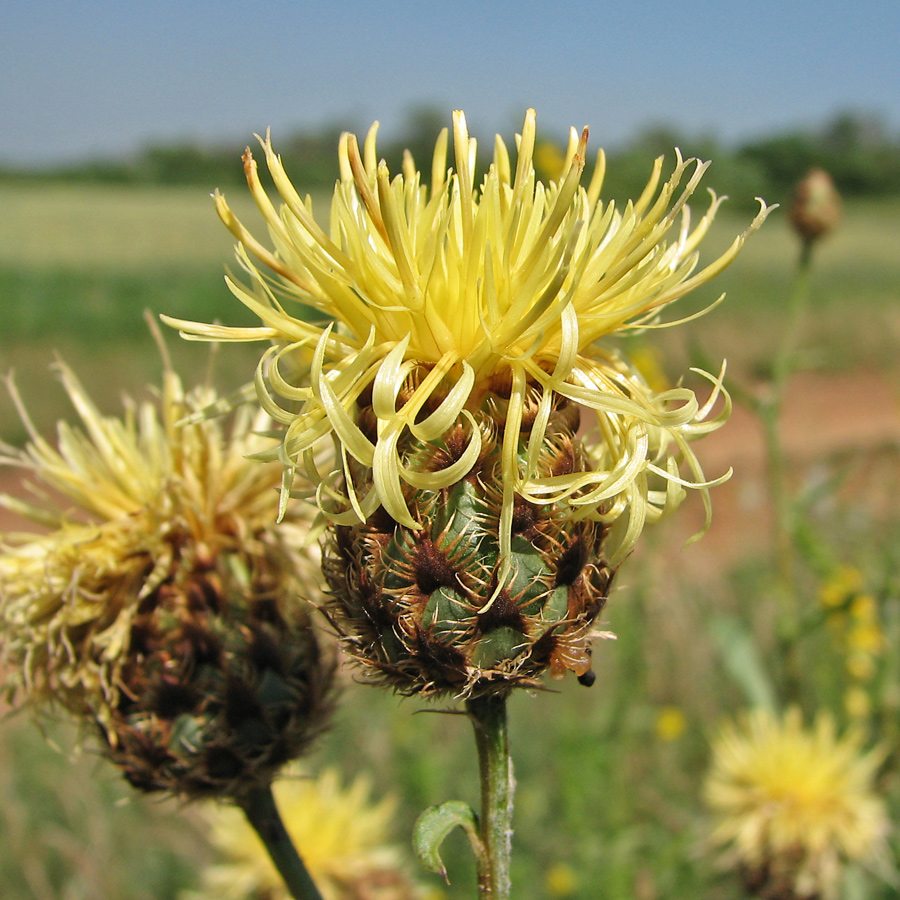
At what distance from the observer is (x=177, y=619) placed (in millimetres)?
1771

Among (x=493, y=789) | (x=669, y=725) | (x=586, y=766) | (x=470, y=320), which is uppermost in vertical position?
(x=470, y=320)

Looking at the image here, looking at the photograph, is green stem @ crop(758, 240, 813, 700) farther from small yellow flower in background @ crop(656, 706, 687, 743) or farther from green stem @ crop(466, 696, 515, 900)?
green stem @ crop(466, 696, 515, 900)

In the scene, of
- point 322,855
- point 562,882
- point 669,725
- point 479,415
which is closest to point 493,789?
point 479,415

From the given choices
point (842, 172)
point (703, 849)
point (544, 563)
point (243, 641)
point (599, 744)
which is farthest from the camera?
point (842, 172)

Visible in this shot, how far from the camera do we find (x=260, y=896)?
2.70 metres

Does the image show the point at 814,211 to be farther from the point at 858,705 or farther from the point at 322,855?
the point at 322,855

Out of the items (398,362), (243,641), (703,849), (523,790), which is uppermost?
(398,362)

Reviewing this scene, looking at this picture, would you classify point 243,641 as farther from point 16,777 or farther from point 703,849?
point 16,777

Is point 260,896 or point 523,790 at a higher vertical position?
point 260,896

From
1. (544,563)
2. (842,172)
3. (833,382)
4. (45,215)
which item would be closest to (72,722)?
(544,563)

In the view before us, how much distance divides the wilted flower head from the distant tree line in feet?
2.47

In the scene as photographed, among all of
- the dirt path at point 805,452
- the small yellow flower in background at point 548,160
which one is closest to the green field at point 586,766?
the dirt path at point 805,452

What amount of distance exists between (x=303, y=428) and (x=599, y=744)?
10.5 feet

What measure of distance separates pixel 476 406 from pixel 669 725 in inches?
145
